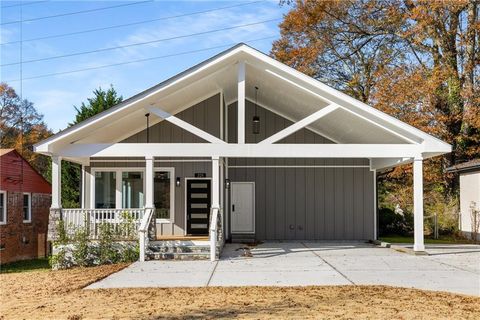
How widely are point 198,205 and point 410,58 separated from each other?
15.7 meters

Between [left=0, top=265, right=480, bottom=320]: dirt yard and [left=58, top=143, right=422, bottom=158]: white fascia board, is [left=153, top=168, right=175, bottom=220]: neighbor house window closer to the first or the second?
[left=58, top=143, right=422, bottom=158]: white fascia board

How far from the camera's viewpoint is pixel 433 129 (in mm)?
23609

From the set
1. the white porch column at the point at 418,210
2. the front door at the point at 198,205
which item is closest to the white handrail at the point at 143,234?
the front door at the point at 198,205

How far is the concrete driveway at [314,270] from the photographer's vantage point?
34.0 feet

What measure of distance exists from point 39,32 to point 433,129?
16648 mm

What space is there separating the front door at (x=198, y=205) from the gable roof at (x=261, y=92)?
2.54 m

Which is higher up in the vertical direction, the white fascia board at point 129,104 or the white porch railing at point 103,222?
the white fascia board at point 129,104

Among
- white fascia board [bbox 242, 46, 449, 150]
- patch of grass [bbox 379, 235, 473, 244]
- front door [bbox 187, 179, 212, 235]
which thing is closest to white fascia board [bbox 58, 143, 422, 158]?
white fascia board [bbox 242, 46, 449, 150]

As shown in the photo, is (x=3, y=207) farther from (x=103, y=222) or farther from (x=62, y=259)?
(x=103, y=222)

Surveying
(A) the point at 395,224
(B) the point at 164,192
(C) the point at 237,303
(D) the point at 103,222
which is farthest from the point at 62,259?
(A) the point at 395,224

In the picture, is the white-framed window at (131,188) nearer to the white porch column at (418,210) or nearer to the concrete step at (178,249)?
the concrete step at (178,249)

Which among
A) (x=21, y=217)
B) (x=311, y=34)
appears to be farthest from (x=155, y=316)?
Result: (x=311, y=34)

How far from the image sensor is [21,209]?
66.6 ft

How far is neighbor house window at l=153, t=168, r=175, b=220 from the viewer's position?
17.9m
